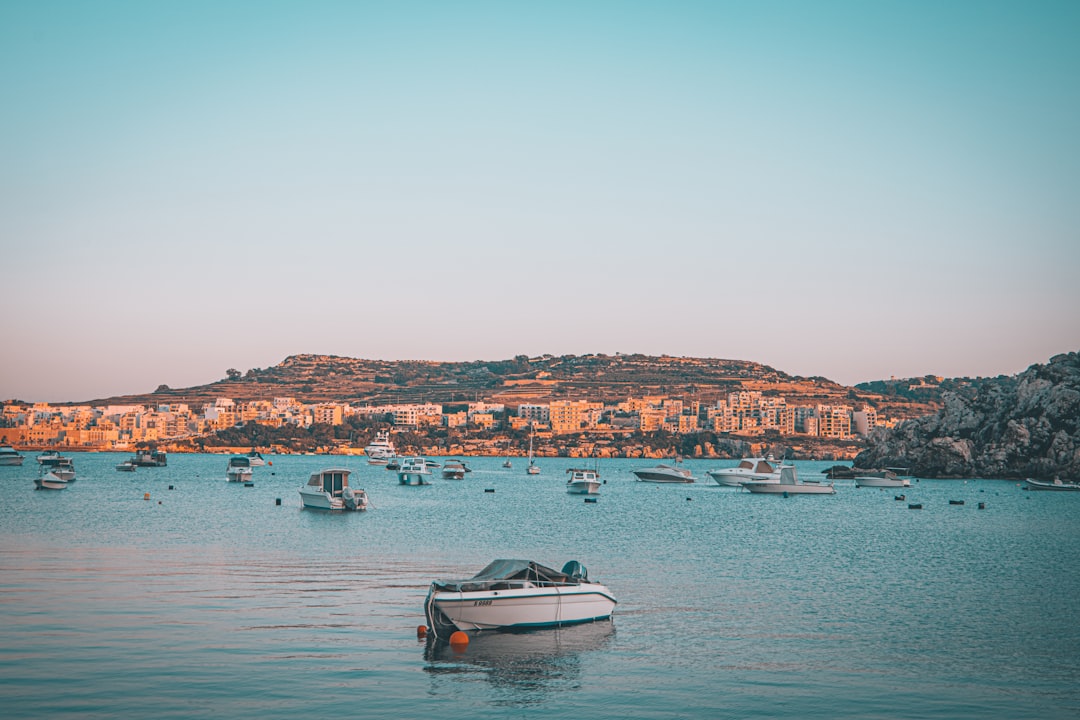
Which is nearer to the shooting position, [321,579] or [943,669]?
[943,669]

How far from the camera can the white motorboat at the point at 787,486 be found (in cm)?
10591

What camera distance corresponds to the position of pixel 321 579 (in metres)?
36.5

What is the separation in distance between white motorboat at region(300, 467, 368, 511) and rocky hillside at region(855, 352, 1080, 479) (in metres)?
99.5

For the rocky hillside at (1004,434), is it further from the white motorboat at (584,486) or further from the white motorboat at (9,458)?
the white motorboat at (9,458)

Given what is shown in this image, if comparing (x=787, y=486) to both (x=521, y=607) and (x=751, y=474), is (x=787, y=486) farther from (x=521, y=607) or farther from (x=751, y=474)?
(x=521, y=607)

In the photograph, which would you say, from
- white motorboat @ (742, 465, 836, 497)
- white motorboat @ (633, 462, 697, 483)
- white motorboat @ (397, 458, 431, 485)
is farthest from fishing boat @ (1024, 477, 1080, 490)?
white motorboat @ (397, 458, 431, 485)

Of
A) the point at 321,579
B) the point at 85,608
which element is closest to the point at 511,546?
the point at 321,579

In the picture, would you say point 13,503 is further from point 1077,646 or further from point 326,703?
point 1077,646

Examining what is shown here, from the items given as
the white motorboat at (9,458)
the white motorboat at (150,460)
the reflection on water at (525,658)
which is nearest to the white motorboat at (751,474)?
the reflection on water at (525,658)

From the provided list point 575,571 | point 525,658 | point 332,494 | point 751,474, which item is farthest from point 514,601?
point 751,474

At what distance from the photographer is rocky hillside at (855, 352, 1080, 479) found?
134625 millimetres

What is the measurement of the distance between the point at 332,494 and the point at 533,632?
44854mm

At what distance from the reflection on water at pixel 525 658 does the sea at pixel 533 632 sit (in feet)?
0.31

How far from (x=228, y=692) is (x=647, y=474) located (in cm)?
11468
